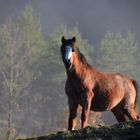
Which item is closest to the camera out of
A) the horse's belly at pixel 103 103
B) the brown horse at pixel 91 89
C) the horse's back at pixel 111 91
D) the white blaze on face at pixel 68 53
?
the white blaze on face at pixel 68 53

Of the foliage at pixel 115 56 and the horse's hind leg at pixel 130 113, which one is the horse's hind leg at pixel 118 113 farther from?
the foliage at pixel 115 56

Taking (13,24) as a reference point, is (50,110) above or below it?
below

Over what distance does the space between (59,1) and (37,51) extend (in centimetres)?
9317

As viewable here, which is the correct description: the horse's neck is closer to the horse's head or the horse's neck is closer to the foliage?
the horse's head

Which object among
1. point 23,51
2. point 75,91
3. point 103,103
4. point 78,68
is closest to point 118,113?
point 103,103

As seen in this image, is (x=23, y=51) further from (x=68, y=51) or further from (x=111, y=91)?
(x=68, y=51)

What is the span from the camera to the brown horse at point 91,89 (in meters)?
12.0

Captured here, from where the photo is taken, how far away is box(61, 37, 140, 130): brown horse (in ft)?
39.5

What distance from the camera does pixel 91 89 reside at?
12.5 metres

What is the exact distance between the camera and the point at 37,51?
8850cm

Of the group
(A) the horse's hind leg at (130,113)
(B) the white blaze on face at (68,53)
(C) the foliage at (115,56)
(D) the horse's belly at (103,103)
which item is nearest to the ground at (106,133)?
(B) the white blaze on face at (68,53)

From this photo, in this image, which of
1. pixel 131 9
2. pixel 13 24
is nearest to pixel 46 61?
pixel 13 24

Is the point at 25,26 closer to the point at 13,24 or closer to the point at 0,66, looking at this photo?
the point at 0,66

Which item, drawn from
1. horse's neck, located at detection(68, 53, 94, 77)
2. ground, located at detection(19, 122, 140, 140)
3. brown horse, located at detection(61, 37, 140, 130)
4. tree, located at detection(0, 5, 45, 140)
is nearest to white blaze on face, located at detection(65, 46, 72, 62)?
brown horse, located at detection(61, 37, 140, 130)
